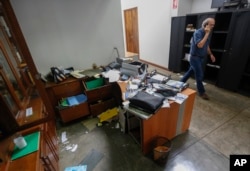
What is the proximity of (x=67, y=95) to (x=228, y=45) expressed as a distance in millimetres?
3224

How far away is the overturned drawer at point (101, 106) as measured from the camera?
2430mm

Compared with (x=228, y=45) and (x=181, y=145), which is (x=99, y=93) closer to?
(x=181, y=145)

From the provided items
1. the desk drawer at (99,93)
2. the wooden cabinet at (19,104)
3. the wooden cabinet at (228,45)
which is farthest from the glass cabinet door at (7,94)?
the wooden cabinet at (228,45)

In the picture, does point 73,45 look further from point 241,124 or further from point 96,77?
point 241,124

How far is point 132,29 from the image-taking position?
5.55 m

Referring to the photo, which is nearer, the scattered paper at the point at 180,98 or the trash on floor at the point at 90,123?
the scattered paper at the point at 180,98

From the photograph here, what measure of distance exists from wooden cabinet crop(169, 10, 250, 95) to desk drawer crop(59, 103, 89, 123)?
2.90 meters

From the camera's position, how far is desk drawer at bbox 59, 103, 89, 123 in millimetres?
2234

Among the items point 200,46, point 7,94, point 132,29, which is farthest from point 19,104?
point 132,29

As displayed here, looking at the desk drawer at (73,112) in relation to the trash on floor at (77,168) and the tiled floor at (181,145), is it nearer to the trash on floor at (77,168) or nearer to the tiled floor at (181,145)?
the tiled floor at (181,145)

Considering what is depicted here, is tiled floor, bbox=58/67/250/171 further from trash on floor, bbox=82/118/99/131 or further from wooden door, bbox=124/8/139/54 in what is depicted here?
wooden door, bbox=124/8/139/54

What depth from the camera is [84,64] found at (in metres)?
2.89

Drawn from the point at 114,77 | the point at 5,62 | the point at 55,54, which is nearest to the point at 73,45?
the point at 55,54

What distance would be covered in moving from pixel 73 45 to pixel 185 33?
8.95 ft
